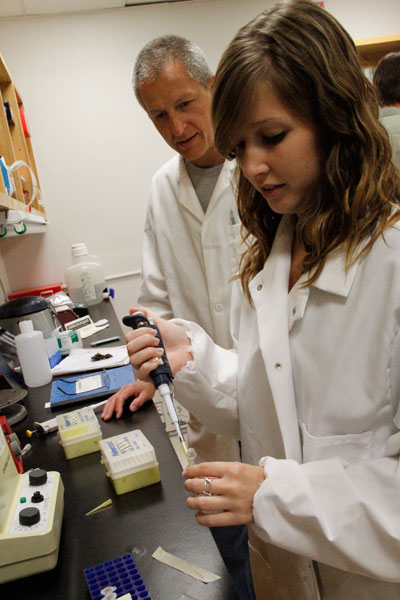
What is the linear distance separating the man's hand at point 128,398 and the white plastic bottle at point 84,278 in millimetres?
1848

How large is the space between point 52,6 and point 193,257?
8.41 ft

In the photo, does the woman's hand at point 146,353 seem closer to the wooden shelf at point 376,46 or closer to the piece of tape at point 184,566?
the piece of tape at point 184,566

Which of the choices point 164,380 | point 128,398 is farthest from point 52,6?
point 164,380

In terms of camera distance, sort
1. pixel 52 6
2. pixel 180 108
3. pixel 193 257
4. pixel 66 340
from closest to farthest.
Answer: pixel 180 108 < pixel 193 257 < pixel 66 340 < pixel 52 6

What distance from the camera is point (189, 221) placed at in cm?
180

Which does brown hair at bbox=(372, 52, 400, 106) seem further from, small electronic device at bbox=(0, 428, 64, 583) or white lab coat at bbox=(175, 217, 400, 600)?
small electronic device at bbox=(0, 428, 64, 583)

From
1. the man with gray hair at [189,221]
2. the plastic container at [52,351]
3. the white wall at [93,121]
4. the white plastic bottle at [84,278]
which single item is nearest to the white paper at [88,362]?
the plastic container at [52,351]

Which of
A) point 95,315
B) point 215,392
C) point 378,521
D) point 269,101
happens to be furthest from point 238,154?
point 95,315

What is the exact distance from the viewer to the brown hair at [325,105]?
2.58 ft

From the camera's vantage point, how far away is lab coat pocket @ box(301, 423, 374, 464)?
816 mm

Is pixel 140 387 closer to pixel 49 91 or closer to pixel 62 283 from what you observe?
pixel 62 283

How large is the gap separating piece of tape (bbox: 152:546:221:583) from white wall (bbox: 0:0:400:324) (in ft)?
9.94

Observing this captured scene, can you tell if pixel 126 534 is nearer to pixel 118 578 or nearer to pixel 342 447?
pixel 118 578

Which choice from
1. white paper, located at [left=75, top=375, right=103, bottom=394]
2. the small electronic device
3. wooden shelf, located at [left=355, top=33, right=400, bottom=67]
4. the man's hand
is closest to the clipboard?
white paper, located at [left=75, top=375, right=103, bottom=394]
